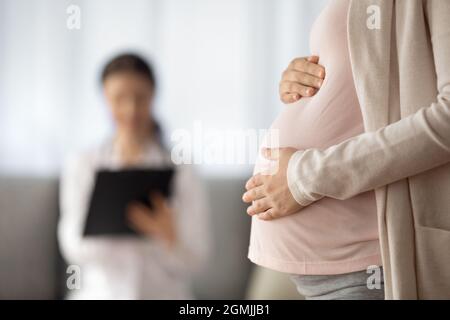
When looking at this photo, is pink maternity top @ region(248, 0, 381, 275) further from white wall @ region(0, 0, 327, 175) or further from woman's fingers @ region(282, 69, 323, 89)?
white wall @ region(0, 0, 327, 175)

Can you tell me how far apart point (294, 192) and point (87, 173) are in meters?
1.31

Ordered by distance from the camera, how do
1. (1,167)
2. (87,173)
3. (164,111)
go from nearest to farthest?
(87,173), (1,167), (164,111)

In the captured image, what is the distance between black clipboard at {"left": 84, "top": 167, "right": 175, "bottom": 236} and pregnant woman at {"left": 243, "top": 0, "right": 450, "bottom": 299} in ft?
3.28

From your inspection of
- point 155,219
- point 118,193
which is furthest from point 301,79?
point 155,219

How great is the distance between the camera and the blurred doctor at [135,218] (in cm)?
176

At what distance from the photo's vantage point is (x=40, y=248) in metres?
2.15

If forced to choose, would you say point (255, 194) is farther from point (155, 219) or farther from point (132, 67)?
point (132, 67)

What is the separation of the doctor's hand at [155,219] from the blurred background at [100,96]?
31 cm

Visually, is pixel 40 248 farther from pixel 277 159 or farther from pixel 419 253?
pixel 419 253

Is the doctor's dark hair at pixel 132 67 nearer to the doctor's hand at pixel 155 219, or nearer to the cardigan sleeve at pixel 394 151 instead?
the doctor's hand at pixel 155 219

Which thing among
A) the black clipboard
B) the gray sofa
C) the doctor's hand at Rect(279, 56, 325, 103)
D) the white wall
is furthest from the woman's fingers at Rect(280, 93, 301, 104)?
the gray sofa

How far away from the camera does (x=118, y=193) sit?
1.80 m

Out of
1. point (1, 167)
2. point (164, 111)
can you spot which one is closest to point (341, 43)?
point (164, 111)

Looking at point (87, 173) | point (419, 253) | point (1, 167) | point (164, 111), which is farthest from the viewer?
point (164, 111)
